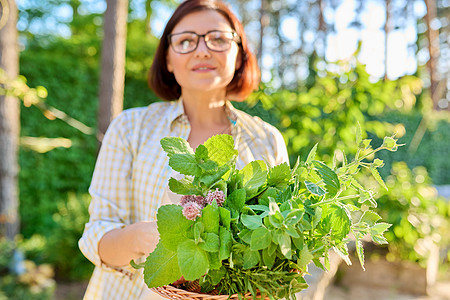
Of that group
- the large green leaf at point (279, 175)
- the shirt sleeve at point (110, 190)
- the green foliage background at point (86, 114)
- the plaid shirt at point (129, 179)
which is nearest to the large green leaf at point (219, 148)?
the large green leaf at point (279, 175)

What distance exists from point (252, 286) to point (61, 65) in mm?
5128

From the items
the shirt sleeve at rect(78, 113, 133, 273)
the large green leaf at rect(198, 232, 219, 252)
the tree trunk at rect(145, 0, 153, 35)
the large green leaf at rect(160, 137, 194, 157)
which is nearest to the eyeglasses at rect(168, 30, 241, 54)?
the shirt sleeve at rect(78, 113, 133, 273)

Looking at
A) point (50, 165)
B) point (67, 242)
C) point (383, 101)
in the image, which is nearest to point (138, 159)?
point (383, 101)

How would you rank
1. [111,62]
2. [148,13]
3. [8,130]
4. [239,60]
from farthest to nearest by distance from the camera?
[148,13] < [111,62] < [8,130] < [239,60]

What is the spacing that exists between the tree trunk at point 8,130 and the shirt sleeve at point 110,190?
2318mm

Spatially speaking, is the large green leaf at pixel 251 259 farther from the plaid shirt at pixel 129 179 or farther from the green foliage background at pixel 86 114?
the green foliage background at pixel 86 114

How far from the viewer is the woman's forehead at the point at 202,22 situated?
1.37 meters

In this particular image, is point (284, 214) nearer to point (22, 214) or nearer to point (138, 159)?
point (138, 159)

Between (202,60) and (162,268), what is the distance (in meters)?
0.75

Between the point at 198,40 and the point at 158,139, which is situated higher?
the point at 198,40

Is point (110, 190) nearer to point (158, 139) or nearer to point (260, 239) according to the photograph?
point (158, 139)

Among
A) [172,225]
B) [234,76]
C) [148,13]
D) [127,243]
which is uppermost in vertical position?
[148,13]

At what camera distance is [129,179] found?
139cm

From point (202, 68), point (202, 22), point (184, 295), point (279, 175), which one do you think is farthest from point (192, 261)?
point (202, 22)
